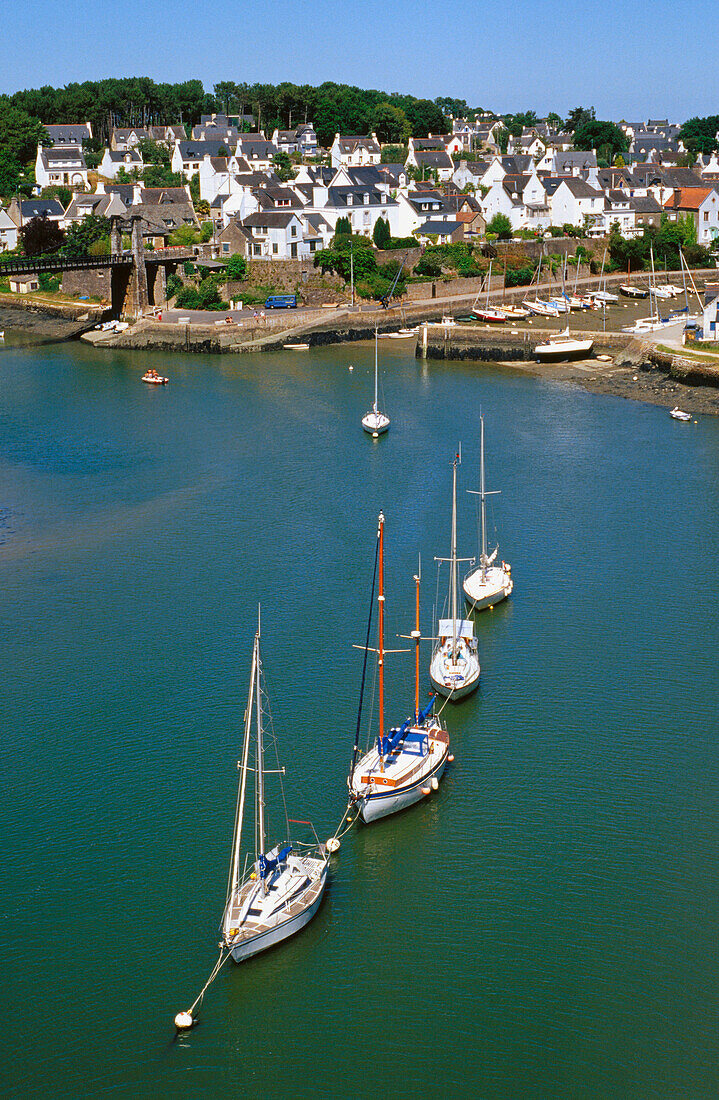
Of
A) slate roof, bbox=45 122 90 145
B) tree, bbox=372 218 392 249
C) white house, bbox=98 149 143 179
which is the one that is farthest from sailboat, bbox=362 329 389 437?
slate roof, bbox=45 122 90 145

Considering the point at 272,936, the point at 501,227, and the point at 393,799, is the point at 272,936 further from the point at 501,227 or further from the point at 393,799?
the point at 501,227

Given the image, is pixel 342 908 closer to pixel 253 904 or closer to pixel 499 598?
pixel 253 904

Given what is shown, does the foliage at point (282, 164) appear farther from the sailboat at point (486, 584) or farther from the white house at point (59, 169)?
the sailboat at point (486, 584)

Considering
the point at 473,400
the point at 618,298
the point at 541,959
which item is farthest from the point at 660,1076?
the point at 618,298

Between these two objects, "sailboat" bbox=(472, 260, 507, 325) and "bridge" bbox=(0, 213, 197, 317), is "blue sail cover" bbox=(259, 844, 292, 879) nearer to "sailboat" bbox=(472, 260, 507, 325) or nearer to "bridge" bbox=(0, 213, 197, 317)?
"sailboat" bbox=(472, 260, 507, 325)

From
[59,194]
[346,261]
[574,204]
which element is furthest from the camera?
[59,194]

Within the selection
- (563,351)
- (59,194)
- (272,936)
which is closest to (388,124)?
(59,194)
